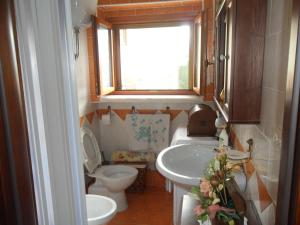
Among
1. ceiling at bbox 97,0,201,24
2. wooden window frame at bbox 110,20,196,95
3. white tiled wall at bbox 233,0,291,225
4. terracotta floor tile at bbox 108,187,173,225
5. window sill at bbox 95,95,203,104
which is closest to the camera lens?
white tiled wall at bbox 233,0,291,225

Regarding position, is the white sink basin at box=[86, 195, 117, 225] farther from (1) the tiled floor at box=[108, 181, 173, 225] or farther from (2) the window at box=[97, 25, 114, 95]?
(2) the window at box=[97, 25, 114, 95]

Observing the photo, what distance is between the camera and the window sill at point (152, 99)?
2.57 m

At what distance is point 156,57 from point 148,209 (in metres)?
1.64

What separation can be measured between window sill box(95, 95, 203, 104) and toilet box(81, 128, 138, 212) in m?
0.45

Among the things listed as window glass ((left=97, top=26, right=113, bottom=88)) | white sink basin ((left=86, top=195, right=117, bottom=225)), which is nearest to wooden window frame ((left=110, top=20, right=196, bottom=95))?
window glass ((left=97, top=26, right=113, bottom=88))

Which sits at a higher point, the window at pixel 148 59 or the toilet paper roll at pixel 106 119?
the window at pixel 148 59

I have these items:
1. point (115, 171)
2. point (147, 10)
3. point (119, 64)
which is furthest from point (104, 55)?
point (115, 171)

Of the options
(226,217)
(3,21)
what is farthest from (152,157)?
(3,21)

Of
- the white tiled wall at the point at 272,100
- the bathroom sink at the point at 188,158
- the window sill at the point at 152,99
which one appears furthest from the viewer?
the window sill at the point at 152,99

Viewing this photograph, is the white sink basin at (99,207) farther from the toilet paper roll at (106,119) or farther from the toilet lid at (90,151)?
the toilet paper roll at (106,119)

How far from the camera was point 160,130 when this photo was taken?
2.68 m

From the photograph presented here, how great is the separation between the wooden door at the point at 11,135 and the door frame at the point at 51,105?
50mm

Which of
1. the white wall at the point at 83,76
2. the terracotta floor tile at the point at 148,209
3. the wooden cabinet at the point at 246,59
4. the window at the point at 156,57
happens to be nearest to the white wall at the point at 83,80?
the white wall at the point at 83,76

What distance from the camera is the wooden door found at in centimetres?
50
